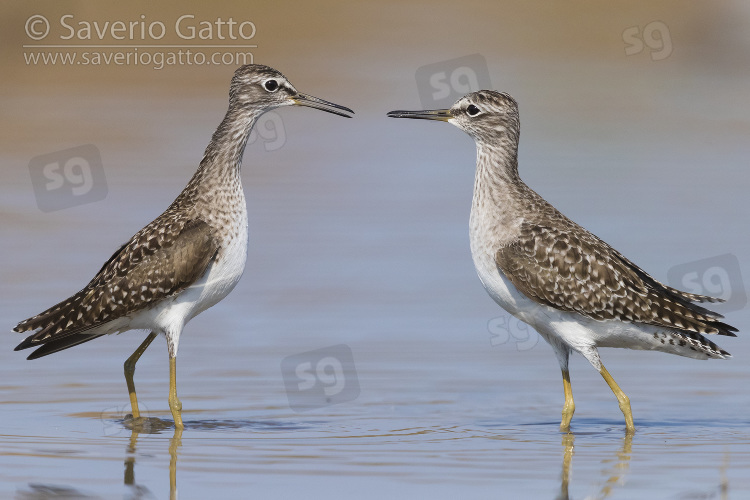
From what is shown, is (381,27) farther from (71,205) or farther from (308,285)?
(308,285)

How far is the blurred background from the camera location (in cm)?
1444

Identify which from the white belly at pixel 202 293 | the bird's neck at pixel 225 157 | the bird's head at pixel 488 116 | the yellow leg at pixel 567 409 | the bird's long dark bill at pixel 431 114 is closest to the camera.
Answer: the yellow leg at pixel 567 409

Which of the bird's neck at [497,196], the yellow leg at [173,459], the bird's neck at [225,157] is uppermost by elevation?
the bird's neck at [225,157]

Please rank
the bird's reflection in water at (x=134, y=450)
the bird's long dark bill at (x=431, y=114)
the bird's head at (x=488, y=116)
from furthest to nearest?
the bird's long dark bill at (x=431, y=114), the bird's head at (x=488, y=116), the bird's reflection in water at (x=134, y=450)

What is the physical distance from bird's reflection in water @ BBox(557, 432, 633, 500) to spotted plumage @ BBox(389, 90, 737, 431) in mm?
562

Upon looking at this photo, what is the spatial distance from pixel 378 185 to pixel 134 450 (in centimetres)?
1279

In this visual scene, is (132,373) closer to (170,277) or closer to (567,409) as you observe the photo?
(170,277)

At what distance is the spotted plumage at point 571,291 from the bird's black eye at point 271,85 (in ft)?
7.76

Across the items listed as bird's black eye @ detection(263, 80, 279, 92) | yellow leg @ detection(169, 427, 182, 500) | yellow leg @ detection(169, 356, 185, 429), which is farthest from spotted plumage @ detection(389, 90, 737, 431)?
yellow leg @ detection(169, 427, 182, 500)

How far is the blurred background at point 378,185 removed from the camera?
47.4 ft

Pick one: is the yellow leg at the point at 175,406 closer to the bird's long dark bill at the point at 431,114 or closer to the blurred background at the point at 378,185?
the blurred background at the point at 378,185

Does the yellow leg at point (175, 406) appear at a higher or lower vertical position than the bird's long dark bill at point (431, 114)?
lower

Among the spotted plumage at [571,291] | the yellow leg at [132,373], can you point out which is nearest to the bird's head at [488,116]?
the spotted plumage at [571,291]

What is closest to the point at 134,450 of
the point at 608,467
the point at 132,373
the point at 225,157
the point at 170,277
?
the point at 170,277
